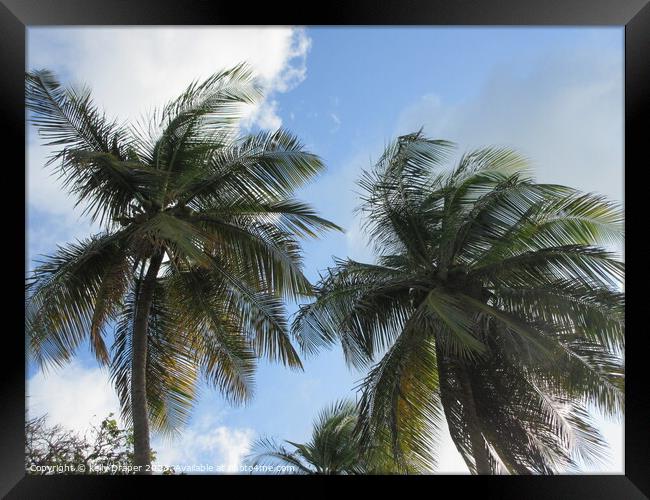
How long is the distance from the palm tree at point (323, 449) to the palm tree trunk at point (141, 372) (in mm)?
1490

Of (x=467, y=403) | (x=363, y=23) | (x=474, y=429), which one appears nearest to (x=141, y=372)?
(x=467, y=403)

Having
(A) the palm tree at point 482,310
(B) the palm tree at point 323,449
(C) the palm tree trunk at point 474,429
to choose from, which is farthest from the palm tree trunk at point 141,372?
(C) the palm tree trunk at point 474,429

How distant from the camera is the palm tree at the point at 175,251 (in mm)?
7699

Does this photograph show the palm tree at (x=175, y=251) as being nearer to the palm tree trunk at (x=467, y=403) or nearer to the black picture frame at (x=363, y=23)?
the palm tree trunk at (x=467, y=403)

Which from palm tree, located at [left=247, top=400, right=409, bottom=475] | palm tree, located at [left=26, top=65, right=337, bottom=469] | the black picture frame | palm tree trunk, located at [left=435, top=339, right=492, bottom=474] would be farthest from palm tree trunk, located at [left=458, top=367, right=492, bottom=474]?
the black picture frame

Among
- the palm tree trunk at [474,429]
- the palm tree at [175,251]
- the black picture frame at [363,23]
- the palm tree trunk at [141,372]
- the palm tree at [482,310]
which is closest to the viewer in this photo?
the black picture frame at [363,23]

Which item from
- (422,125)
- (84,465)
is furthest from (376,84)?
(84,465)

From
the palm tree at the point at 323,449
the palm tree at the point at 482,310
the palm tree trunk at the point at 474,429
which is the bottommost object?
the palm tree at the point at 323,449

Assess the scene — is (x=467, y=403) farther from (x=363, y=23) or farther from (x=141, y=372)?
(x=363, y=23)

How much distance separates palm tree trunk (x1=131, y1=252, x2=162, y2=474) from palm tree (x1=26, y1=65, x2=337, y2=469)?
0.04 feet

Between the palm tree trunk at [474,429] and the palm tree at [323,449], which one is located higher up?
the palm tree trunk at [474,429]

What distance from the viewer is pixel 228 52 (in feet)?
27.2

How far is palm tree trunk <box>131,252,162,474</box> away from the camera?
7570 mm

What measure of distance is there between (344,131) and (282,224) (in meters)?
2.31
